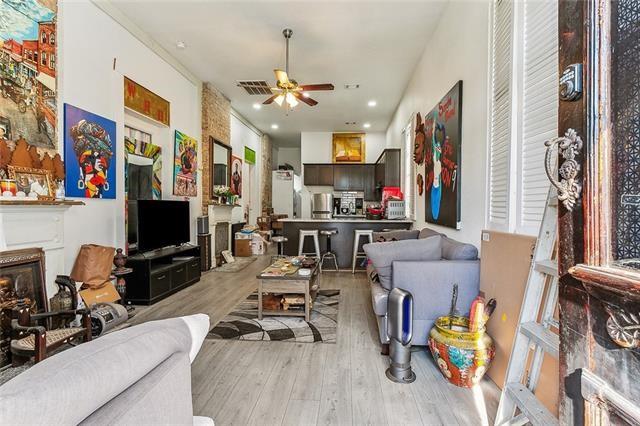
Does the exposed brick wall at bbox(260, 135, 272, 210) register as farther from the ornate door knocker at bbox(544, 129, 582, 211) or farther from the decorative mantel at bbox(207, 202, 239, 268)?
the ornate door knocker at bbox(544, 129, 582, 211)

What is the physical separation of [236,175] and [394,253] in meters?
5.64

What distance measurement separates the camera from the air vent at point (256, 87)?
5.66m

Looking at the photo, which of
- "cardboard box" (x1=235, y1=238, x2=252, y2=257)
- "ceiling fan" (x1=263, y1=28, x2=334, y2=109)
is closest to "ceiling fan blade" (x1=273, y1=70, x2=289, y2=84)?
"ceiling fan" (x1=263, y1=28, x2=334, y2=109)

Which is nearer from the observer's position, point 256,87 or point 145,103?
point 145,103

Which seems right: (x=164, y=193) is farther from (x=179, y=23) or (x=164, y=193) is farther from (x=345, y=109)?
(x=345, y=109)

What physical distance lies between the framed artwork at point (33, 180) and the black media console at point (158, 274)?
1328 mm

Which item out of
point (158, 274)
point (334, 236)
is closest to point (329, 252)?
point (334, 236)

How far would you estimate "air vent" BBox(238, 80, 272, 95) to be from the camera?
Result: 223 inches

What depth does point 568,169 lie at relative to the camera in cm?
79

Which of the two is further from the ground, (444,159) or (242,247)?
(444,159)

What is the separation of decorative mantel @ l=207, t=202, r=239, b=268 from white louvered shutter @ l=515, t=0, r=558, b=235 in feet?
17.1

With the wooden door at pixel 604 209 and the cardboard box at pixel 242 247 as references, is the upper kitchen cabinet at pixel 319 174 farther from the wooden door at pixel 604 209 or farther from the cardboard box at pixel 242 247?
the wooden door at pixel 604 209

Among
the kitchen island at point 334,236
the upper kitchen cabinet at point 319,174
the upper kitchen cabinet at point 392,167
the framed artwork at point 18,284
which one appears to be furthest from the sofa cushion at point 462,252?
the upper kitchen cabinet at point 319,174

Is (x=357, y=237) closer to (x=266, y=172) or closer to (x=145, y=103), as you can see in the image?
(x=145, y=103)
